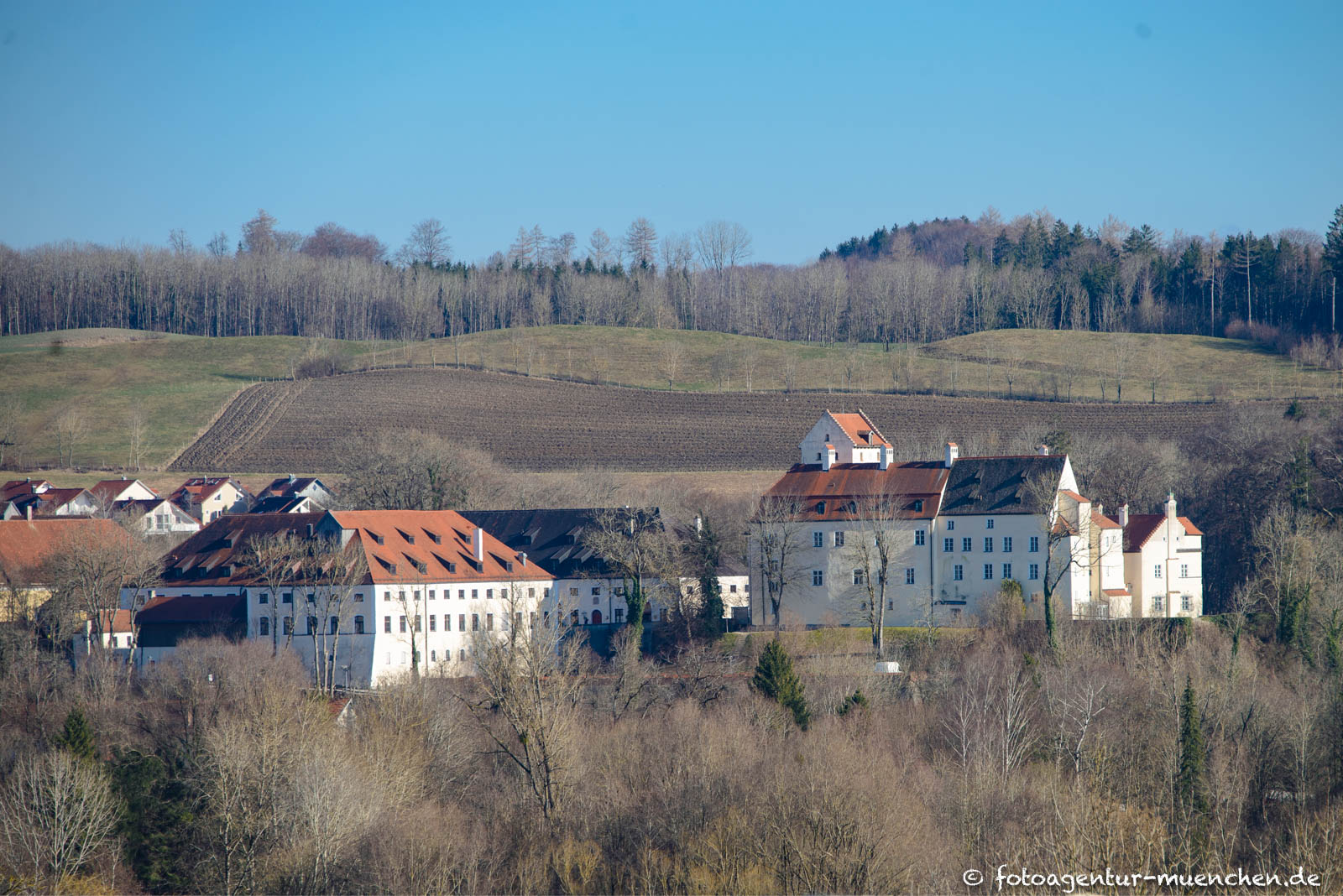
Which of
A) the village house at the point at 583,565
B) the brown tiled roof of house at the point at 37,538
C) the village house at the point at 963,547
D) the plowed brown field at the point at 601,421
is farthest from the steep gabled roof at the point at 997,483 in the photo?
the brown tiled roof of house at the point at 37,538

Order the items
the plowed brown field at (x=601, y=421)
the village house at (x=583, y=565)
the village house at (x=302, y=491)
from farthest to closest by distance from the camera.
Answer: the plowed brown field at (x=601, y=421)
the village house at (x=302, y=491)
the village house at (x=583, y=565)

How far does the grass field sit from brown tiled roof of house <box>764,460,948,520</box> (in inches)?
2104

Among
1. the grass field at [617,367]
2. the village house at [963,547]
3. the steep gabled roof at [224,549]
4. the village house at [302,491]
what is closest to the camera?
the village house at [963,547]

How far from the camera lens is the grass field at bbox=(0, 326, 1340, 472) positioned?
415 ft

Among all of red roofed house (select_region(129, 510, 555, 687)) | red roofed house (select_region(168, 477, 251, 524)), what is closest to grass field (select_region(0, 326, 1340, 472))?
red roofed house (select_region(168, 477, 251, 524))

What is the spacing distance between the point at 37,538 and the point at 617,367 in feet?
233

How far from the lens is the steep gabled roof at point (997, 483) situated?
7281 centimetres

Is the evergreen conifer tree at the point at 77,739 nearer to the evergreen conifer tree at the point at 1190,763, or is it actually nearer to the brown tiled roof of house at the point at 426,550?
the brown tiled roof of house at the point at 426,550

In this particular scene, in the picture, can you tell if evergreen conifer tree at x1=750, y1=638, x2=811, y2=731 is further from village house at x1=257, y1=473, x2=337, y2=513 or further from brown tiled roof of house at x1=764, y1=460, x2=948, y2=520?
village house at x1=257, y1=473, x2=337, y2=513

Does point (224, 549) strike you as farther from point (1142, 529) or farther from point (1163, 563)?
point (1163, 563)

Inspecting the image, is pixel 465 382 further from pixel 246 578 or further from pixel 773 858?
pixel 773 858

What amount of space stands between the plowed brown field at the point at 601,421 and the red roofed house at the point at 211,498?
16.8ft

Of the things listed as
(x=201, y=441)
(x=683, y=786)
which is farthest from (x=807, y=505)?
(x=201, y=441)

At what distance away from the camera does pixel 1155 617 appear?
229 ft
